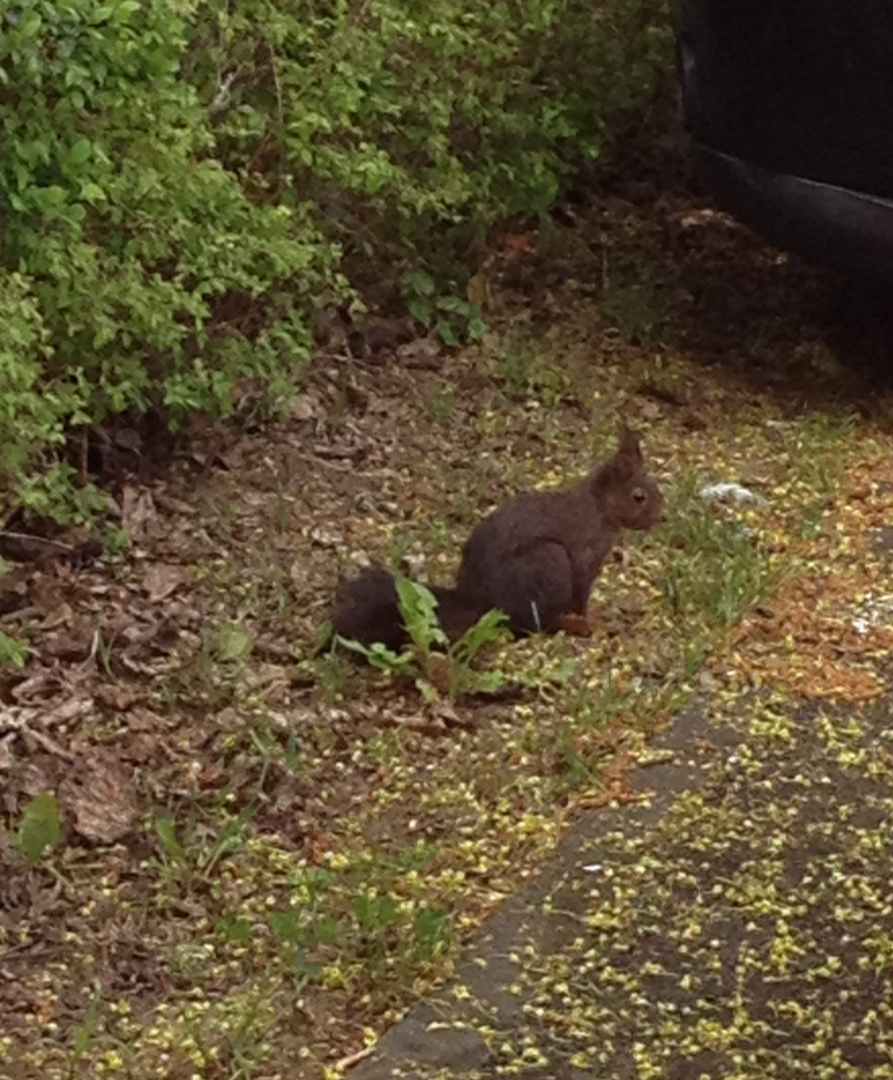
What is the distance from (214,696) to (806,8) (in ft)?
8.32

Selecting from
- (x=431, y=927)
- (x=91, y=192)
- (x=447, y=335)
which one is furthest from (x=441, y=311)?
(x=431, y=927)

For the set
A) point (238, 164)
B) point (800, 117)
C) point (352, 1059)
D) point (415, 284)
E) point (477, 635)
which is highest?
point (800, 117)

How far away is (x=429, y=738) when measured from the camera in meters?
3.70

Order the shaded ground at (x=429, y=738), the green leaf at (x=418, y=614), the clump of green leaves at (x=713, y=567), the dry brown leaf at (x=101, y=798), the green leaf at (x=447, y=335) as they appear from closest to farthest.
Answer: the shaded ground at (x=429, y=738), the dry brown leaf at (x=101, y=798), the green leaf at (x=418, y=614), the clump of green leaves at (x=713, y=567), the green leaf at (x=447, y=335)

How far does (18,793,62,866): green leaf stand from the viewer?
3174 millimetres

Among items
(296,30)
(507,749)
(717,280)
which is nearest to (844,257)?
(717,280)

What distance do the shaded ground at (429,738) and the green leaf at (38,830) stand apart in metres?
0.03

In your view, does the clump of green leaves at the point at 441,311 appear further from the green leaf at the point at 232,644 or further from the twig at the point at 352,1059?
the twig at the point at 352,1059

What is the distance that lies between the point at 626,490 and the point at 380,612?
2.52ft

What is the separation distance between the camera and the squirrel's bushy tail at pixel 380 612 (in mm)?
3859

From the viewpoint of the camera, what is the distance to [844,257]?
16.8ft

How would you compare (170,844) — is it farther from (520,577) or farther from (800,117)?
(800,117)

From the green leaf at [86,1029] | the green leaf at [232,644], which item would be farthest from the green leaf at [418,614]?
the green leaf at [86,1029]

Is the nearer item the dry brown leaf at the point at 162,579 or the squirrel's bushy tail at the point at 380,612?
the squirrel's bushy tail at the point at 380,612
